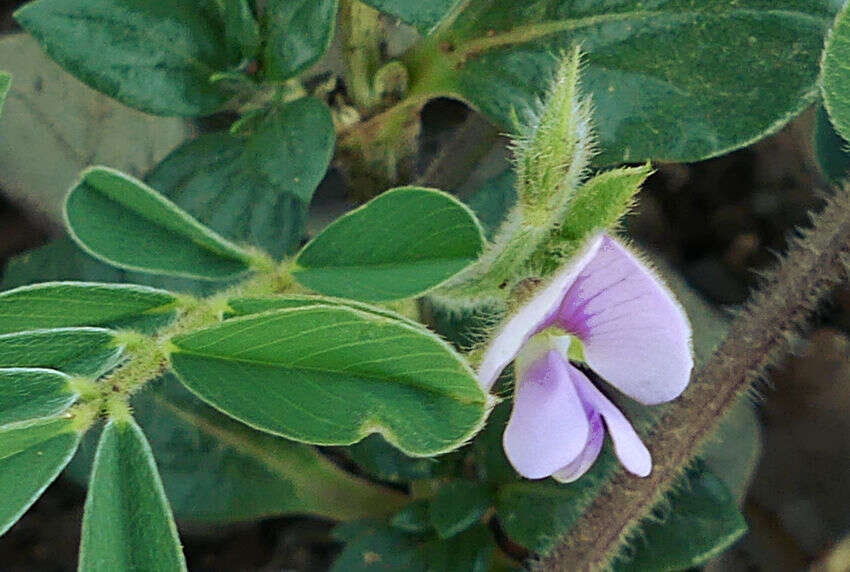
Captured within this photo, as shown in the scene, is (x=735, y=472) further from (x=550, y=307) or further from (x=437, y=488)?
(x=550, y=307)

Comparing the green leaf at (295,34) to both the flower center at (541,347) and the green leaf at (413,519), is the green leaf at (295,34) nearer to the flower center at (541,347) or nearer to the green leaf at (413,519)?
the flower center at (541,347)

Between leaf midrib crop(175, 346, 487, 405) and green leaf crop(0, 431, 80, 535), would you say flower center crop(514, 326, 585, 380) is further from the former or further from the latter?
green leaf crop(0, 431, 80, 535)

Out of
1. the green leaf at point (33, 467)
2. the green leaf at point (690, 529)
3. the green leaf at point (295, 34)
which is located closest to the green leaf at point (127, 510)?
the green leaf at point (33, 467)

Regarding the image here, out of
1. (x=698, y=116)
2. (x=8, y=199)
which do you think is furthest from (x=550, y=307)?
(x=8, y=199)

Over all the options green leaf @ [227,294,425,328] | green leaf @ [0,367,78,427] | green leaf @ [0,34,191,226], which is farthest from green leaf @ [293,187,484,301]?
green leaf @ [0,34,191,226]

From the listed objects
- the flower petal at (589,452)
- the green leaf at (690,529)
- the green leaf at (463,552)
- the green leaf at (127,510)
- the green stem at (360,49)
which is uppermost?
the green stem at (360,49)

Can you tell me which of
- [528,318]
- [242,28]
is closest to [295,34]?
[242,28]

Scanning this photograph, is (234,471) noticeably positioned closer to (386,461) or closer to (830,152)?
(386,461)
